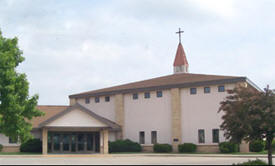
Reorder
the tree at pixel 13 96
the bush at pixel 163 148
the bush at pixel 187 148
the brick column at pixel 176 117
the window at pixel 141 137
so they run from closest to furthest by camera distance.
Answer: the tree at pixel 13 96 < the bush at pixel 187 148 < the bush at pixel 163 148 < the brick column at pixel 176 117 < the window at pixel 141 137

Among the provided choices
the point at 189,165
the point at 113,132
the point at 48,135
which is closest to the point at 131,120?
the point at 113,132

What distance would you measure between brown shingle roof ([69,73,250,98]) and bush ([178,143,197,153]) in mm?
6083

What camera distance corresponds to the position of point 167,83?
4781 centimetres

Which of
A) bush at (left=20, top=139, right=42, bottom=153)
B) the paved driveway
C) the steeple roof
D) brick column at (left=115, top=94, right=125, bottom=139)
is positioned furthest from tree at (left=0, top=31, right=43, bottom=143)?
the steeple roof

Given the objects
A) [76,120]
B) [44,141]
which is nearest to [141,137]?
[76,120]

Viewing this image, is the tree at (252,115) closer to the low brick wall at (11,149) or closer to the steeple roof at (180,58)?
the low brick wall at (11,149)

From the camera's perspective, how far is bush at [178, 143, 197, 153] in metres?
44.0

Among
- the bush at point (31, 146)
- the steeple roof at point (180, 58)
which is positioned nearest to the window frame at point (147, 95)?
the steeple roof at point (180, 58)

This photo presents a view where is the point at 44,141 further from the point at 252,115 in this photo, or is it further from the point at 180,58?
the point at 252,115

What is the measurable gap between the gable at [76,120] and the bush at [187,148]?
7972 mm

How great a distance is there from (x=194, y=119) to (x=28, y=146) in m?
17.2

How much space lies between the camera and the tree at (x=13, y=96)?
24.9m

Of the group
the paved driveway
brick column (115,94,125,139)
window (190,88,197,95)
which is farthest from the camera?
brick column (115,94,125,139)

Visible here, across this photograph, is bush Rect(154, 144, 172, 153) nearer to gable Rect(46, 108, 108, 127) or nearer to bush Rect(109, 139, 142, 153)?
bush Rect(109, 139, 142, 153)
